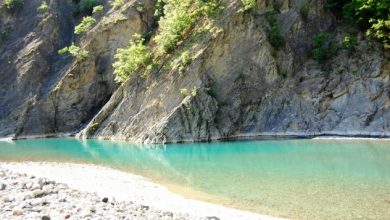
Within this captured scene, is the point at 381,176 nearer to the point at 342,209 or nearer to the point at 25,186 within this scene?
the point at 342,209

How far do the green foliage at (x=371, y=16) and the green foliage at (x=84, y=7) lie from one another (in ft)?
116

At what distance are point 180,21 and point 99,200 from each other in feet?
116

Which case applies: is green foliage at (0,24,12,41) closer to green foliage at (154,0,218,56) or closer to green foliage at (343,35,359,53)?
green foliage at (154,0,218,56)

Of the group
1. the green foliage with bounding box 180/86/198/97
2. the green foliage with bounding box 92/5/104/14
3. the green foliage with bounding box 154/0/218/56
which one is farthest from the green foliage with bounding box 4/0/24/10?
the green foliage with bounding box 180/86/198/97

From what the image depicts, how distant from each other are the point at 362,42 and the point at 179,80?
18.2m

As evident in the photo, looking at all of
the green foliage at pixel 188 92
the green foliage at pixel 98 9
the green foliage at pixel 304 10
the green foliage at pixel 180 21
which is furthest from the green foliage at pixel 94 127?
the green foliage at pixel 304 10

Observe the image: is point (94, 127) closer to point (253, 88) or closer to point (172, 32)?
point (172, 32)

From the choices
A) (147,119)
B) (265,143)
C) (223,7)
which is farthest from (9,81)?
(265,143)

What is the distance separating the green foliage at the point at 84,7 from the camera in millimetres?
66631

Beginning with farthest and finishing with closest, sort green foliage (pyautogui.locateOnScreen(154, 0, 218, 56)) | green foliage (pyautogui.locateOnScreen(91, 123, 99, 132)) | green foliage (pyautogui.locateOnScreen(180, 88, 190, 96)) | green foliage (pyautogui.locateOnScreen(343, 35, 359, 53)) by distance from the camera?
green foliage (pyautogui.locateOnScreen(91, 123, 99, 132))
green foliage (pyautogui.locateOnScreen(154, 0, 218, 56))
green foliage (pyautogui.locateOnScreen(343, 35, 359, 53))
green foliage (pyautogui.locateOnScreen(180, 88, 190, 96))

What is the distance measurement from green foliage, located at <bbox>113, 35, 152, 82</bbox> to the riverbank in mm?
26771

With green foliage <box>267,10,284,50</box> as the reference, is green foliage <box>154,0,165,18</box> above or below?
above

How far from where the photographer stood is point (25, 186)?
15.8 m

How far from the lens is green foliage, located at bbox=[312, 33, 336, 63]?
1801 inches
